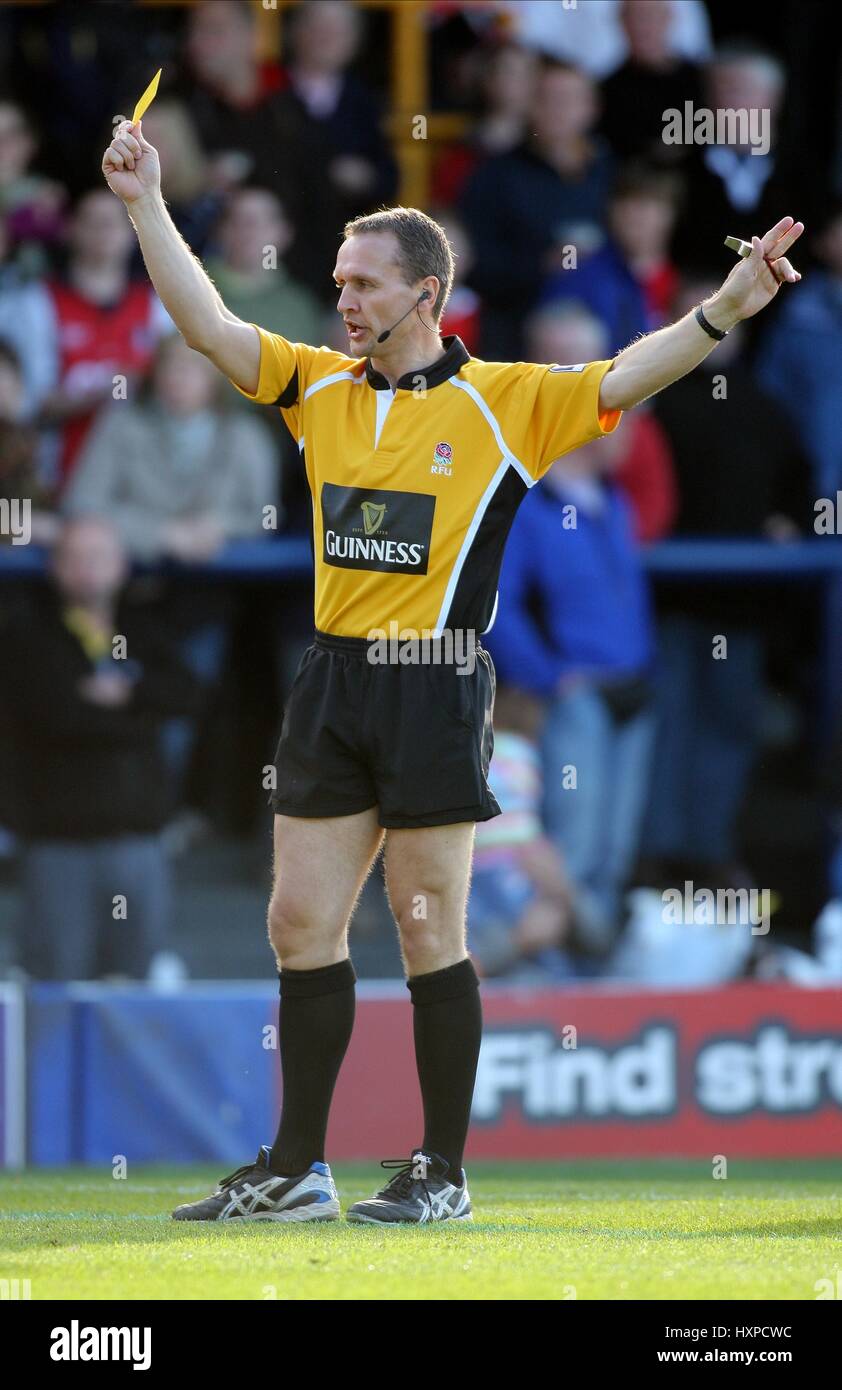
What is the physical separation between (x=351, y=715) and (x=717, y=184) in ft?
22.9

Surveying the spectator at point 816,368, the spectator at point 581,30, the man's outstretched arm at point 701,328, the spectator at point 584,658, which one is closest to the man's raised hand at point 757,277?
the man's outstretched arm at point 701,328

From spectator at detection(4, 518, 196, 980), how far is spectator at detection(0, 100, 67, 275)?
1935 millimetres

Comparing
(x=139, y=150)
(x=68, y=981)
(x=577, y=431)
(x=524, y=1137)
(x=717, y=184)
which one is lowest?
(x=524, y=1137)

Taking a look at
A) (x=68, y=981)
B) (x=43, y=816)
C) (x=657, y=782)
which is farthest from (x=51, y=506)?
(x=657, y=782)

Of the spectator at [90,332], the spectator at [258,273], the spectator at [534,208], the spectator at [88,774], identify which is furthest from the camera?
the spectator at [534,208]

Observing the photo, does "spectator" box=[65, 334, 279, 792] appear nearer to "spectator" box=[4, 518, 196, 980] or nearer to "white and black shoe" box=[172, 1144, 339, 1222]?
"spectator" box=[4, 518, 196, 980]

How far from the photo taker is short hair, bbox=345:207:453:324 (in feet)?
16.8

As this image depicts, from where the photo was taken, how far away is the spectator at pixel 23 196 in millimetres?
10719

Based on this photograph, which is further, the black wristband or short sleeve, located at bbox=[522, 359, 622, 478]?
short sleeve, located at bbox=[522, 359, 622, 478]

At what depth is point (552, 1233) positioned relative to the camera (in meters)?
5.08

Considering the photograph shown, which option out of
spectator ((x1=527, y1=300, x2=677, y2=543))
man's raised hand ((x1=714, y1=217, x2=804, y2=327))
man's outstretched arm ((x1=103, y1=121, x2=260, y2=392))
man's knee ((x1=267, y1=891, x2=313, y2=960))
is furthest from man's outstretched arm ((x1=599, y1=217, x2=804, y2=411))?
spectator ((x1=527, y1=300, x2=677, y2=543))

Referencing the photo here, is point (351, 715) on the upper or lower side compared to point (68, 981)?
upper

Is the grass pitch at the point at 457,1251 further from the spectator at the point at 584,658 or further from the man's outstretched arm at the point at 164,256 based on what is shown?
the spectator at the point at 584,658

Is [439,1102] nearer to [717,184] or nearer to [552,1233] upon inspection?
[552,1233]
